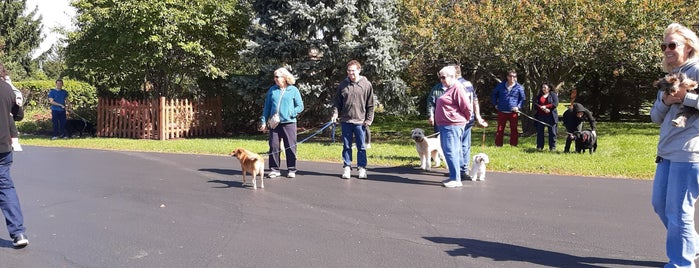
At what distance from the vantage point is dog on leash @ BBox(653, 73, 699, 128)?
11.4 feet

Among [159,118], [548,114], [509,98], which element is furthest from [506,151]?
[159,118]

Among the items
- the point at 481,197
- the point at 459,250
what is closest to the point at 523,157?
the point at 481,197

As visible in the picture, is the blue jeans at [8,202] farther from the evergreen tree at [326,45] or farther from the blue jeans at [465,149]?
the evergreen tree at [326,45]

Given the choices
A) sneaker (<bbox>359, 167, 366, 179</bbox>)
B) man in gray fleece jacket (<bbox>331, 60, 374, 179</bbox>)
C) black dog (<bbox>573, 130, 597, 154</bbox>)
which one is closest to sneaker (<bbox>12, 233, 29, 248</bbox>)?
man in gray fleece jacket (<bbox>331, 60, 374, 179</bbox>)

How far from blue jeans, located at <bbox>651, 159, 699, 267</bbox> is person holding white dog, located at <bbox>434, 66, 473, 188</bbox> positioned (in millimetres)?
3616

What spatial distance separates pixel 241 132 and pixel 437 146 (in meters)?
10.4

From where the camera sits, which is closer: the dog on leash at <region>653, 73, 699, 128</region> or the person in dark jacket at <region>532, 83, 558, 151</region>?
the dog on leash at <region>653, 73, 699, 128</region>

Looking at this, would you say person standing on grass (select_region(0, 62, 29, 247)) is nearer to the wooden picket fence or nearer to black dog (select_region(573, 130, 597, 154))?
black dog (select_region(573, 130, 597, 154))

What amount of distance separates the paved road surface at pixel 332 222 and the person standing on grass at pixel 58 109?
296 inches

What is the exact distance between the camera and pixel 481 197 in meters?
6.84

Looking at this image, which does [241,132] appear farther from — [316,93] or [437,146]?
[437,146]

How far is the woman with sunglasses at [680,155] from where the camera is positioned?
11.8 ft

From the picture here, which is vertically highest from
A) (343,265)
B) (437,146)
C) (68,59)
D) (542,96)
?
(68,59)

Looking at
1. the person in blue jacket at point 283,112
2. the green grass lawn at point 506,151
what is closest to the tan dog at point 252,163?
the person in blue jacket at point 283,112
